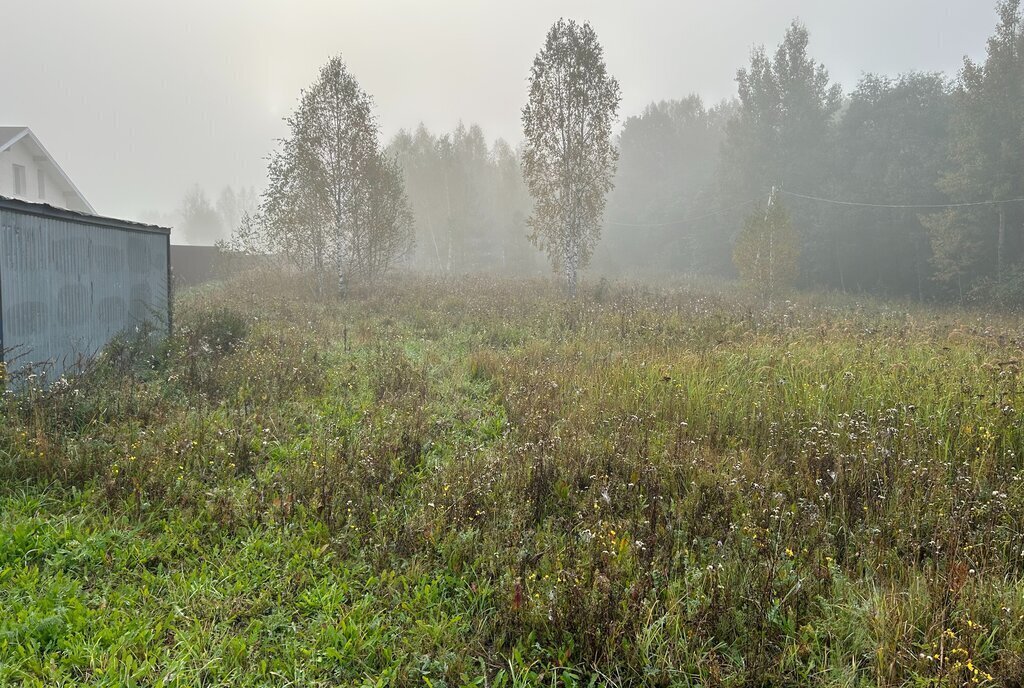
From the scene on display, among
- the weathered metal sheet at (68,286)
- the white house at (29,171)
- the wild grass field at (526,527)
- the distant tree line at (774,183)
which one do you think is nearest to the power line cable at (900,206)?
the distant tree line at (774,183)

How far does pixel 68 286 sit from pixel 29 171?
26.7 metres

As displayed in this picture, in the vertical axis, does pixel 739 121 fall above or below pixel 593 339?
above

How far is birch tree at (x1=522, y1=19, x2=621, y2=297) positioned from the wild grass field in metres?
17.3

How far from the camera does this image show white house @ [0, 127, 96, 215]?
2441cm

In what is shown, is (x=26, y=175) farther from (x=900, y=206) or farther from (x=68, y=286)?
(x=900, y=206)

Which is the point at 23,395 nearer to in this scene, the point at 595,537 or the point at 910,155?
the point at 595,537

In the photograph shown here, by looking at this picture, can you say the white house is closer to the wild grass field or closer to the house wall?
the house wall

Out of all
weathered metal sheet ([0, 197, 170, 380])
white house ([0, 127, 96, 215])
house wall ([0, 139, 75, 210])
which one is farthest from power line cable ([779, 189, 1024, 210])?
house wall ([0, 139, 75, 210])

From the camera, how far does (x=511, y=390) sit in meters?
7.21

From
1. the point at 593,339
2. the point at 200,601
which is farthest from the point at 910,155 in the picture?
the point at 200,601

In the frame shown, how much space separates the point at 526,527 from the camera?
13.3ft

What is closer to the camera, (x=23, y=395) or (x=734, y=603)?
(x=734, y=603)

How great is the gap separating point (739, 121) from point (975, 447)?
126 feet

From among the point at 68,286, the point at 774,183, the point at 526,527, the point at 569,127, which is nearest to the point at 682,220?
the point at 774,183
